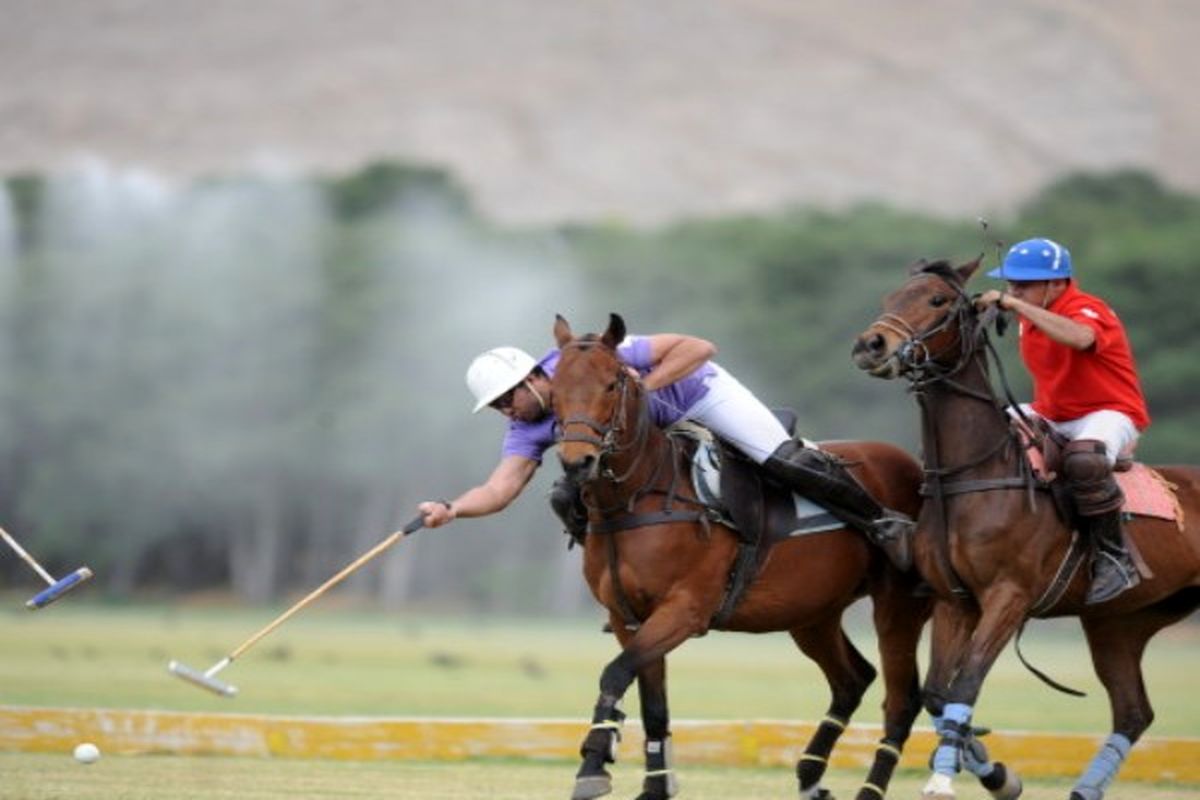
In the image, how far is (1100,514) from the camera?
12859mm

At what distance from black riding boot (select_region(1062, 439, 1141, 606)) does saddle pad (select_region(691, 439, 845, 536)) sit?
1513 millimetres

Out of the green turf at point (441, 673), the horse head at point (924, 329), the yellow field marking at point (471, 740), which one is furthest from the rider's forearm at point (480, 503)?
the green turf at point (441, 673)

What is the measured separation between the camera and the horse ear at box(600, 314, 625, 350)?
1204 cm

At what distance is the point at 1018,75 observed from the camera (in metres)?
184

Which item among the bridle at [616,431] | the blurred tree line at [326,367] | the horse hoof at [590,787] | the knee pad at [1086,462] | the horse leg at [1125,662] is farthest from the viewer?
the blurred tree line at [326,367]

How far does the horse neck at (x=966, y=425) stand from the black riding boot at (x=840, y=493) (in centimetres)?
64

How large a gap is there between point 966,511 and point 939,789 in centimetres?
161

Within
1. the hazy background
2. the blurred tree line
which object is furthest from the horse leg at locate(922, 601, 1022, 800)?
the blurred tree line

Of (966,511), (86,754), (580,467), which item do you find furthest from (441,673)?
(580,467)

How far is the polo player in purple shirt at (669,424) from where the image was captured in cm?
1262

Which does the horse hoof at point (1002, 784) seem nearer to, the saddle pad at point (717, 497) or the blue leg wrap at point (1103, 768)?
the blue leg wrap at point (1103, 768)

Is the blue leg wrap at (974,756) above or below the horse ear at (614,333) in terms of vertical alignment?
below

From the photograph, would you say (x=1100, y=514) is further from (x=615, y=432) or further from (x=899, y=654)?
(x=615, y=432)

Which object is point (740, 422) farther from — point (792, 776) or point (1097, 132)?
point (1097, 132)
